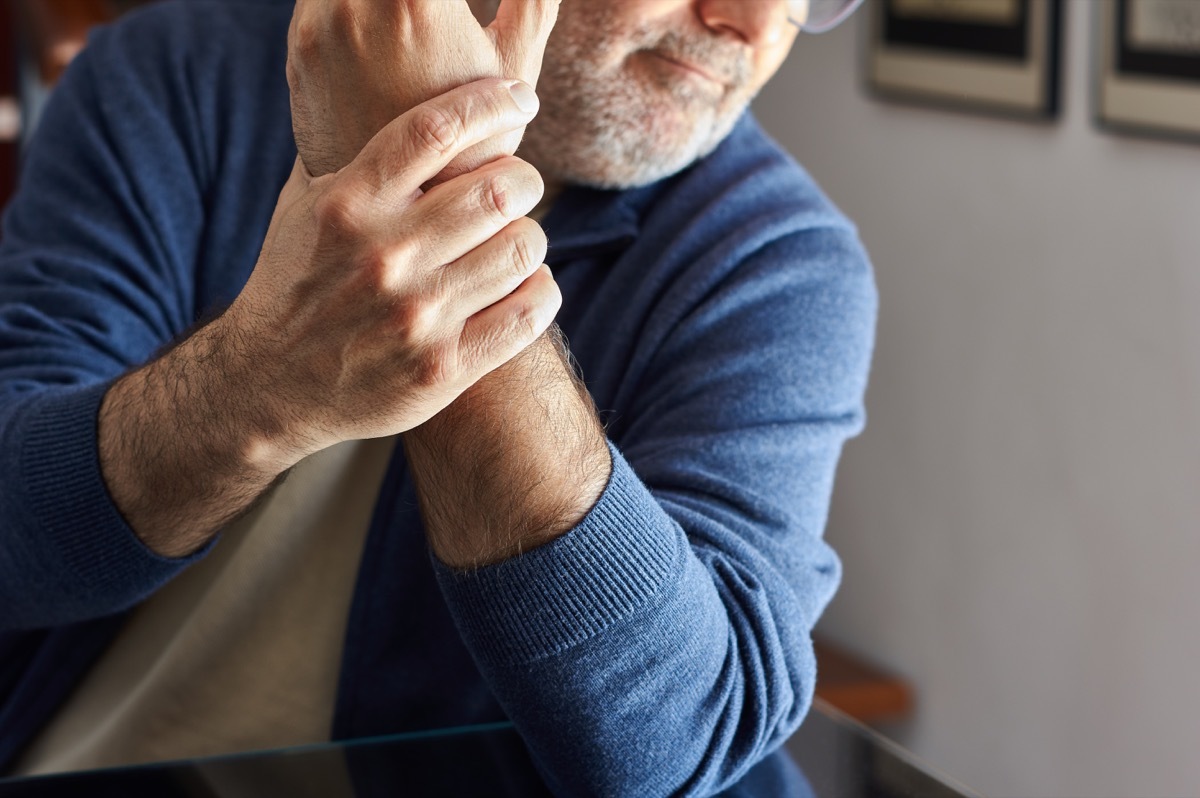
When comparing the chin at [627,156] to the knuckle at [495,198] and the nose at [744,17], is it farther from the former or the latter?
the knuckle at [495,198]

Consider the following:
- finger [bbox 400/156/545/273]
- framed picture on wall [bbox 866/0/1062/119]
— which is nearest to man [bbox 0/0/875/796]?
finger [bbox 400/156/545/273]

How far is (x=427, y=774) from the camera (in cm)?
80

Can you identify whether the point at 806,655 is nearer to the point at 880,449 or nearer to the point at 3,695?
the point at 3,695

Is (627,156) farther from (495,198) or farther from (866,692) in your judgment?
(866,692)

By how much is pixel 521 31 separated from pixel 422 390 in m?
0.20

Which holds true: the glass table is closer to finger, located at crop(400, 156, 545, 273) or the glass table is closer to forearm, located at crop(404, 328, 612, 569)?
forearm, located at crop(404, 328, 612, 569)

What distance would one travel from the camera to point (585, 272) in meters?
1.16

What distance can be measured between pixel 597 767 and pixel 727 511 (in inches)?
8.5

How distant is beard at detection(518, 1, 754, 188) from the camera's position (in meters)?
1.06

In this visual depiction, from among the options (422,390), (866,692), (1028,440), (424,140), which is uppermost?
(424,140)


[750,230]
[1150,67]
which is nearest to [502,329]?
[750,230]

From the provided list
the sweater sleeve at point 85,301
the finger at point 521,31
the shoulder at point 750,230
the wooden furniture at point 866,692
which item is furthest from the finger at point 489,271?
the wooden furniture at point 866,692

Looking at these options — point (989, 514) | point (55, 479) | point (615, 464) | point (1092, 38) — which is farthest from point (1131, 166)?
point (55, 479)

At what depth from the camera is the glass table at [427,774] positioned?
2.50 ft
